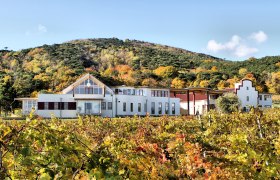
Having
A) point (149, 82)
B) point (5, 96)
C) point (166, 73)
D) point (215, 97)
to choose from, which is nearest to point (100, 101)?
point (5, 96)

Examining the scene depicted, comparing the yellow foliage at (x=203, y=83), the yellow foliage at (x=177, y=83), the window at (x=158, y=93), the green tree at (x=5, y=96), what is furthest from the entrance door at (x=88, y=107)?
the yellow foliage at (x=203, y=83)

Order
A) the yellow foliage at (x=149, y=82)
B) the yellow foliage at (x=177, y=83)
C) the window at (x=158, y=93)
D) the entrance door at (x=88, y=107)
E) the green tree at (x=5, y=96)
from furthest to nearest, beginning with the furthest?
the yellow foliage at (x=177, y=83), the yellow foliage at (x=149, y=82), the window at (x=158, y=93), the green tree at (x=5, y=96), the entrance door at (x=88, y=107)

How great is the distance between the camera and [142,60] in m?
118

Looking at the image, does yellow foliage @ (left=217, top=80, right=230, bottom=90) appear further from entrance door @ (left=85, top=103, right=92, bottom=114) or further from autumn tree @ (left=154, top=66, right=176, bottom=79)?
entrance door @ (left=85, top=103, right=92, bottom=114)

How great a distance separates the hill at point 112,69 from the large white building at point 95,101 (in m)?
8.13

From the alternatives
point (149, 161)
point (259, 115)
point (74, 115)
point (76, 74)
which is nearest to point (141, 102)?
point (74, 115)

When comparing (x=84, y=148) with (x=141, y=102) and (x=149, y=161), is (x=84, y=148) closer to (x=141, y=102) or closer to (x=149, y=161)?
(x=149, y=161)

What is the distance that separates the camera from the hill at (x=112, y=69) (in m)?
73.8

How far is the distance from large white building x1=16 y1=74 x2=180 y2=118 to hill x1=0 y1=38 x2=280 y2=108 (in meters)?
→ 8.13

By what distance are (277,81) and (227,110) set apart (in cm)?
3545

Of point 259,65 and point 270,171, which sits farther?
point 259,65

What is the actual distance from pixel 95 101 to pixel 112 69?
169 ft

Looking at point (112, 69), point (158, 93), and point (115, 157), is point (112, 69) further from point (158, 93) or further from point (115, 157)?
point (115, 157)

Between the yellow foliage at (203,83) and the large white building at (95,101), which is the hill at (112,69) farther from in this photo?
the large white building at (95,101)
